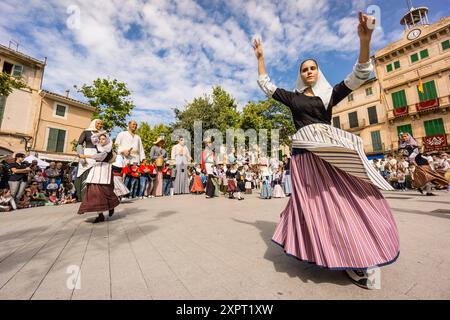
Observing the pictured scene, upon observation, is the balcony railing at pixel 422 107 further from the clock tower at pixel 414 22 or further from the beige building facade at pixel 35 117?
the beige building facade at pixel 35 117

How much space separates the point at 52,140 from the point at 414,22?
40.8 meters

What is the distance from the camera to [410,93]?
905 inches

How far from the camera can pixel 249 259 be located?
214cm

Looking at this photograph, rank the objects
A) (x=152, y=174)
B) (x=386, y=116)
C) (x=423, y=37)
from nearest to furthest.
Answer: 1. (x=152, y=174)
2. (x=423, y=37)
3. (x=386, y=116)

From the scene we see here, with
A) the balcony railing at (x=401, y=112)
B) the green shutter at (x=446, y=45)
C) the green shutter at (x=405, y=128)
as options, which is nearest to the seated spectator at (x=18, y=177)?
the green shutter at (x=405, y=128)

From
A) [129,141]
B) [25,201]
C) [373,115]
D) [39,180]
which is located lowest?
[25,201]

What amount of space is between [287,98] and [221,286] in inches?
72.5

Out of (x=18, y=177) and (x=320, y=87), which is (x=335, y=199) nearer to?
(x=320, y=87)

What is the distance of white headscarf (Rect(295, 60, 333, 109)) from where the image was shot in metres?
2.08

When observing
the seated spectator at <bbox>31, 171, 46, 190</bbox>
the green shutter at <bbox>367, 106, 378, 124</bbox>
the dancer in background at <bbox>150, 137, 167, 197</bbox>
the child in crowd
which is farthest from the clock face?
the seated spectator at <bbox>31, 171, 46, 190</bbox>

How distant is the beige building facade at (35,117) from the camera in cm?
1859

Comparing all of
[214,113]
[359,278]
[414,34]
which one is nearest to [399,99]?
[414,34]
